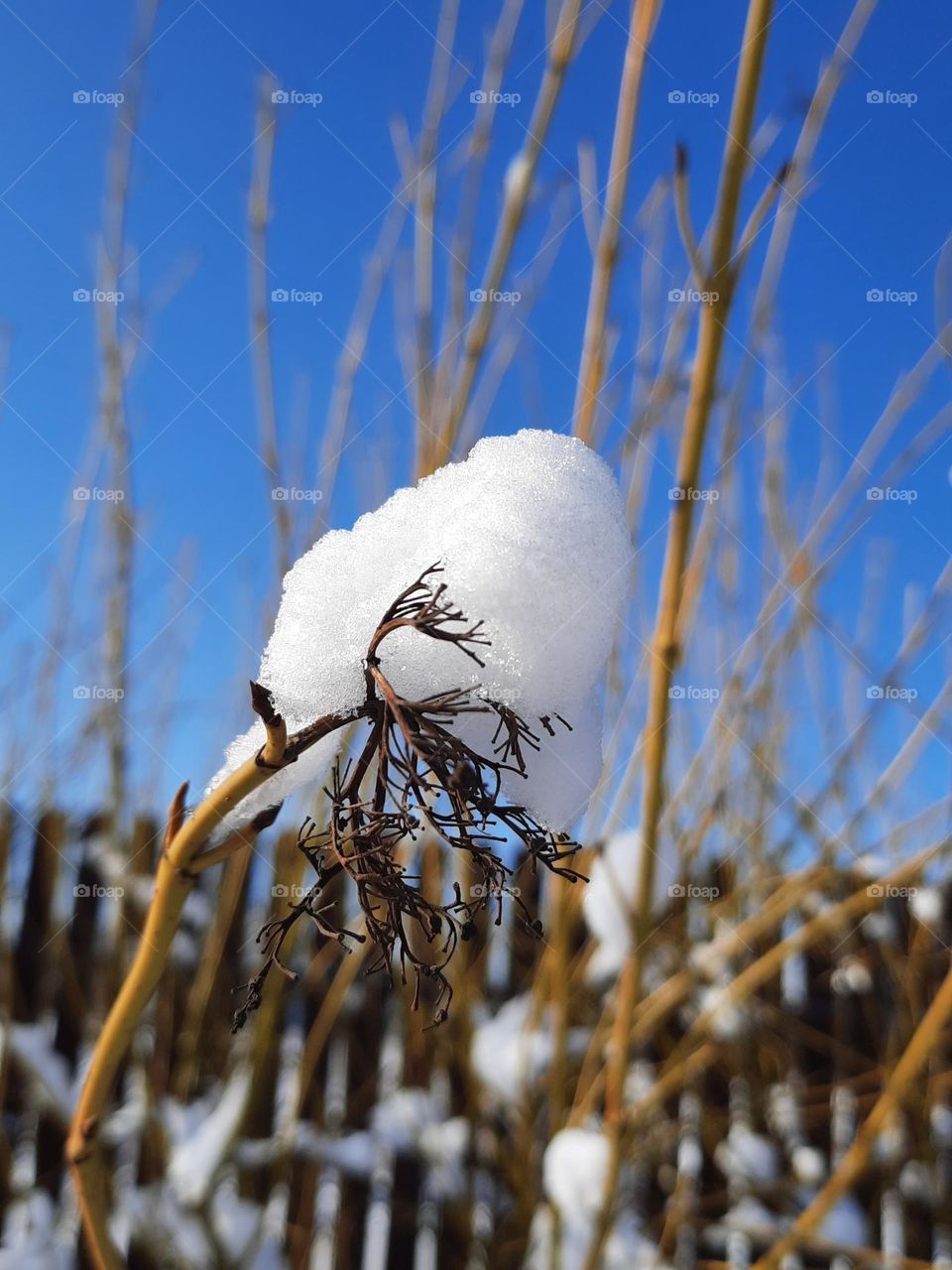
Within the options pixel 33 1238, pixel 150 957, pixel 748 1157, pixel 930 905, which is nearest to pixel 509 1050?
pixel 748 1157

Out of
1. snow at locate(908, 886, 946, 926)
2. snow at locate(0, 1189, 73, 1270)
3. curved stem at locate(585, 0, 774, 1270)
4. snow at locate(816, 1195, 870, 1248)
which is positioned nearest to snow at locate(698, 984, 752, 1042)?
snow at locate(816, 1195, 870, 1248)

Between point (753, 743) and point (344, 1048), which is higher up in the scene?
point (753, 743)

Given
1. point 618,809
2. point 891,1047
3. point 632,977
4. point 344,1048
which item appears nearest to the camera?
point 632,977

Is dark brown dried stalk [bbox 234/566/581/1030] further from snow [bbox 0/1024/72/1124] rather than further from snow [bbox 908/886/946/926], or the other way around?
snow [bbox 908/886/946/926]

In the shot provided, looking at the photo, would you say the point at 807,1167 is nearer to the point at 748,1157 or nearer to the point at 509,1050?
the point at 748,1157

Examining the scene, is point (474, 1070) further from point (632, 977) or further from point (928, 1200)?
point (928, 1200)

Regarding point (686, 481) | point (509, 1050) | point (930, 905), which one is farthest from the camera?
point (930, 905)

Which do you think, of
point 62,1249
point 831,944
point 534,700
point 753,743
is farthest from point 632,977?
point 831,944

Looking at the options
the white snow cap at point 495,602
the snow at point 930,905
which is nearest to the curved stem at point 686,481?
the white snow cap at point 495,602
